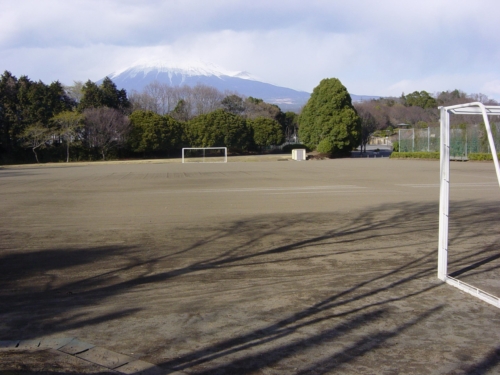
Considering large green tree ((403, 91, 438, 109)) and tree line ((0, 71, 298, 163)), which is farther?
large green tree ((403, 91, 438, 109))

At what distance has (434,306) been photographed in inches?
240

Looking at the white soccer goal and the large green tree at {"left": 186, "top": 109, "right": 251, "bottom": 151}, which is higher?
the large green tree at {"left": 186, "top": 109, "right": 251, "bottom": 151}

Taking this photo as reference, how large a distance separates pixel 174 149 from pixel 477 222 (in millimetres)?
61829

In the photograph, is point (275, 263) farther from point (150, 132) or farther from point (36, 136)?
point (150, 132)

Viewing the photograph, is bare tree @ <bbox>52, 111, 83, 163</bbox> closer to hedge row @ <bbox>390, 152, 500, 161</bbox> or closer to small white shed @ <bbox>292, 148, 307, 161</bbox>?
small white shed @ <bbox>292, 148, 307, 161</bbox>

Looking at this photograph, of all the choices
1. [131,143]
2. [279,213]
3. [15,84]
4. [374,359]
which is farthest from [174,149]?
[374,359]

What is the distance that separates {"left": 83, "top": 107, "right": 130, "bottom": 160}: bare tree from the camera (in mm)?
62938

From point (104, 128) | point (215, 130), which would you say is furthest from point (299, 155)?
point (104, 128)

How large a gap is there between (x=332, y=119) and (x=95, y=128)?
96.5 feet

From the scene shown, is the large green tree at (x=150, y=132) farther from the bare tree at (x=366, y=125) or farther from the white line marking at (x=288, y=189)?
the white line marking at (x=288, y=189)

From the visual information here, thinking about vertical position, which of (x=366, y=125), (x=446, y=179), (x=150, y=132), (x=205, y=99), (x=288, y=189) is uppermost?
(x=205, y=99)

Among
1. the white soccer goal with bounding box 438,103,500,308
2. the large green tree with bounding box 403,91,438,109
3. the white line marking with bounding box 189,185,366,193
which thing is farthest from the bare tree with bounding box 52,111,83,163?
the large green tree with bounding box 403,91,438,109

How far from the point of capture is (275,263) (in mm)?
8375

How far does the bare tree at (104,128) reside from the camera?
6294 cm
